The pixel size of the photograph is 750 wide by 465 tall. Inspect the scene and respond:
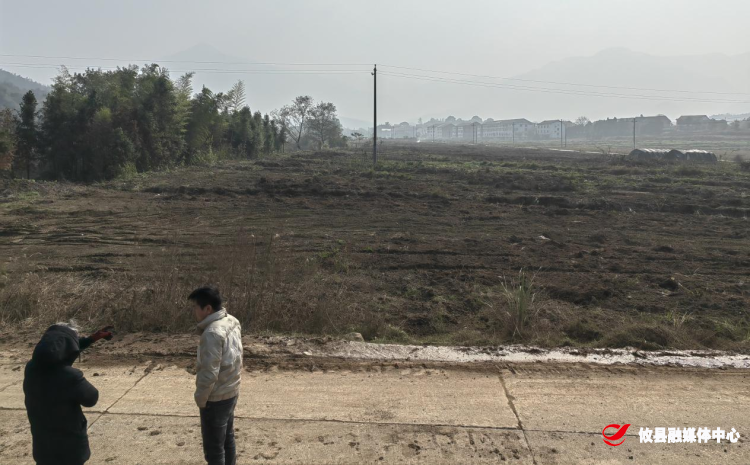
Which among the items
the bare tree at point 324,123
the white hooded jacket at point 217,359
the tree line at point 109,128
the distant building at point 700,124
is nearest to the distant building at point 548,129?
the distant building at point 700,124

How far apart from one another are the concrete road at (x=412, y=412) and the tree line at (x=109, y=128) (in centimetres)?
2304

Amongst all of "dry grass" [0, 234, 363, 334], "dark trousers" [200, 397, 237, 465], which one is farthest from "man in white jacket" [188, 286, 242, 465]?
"dry grass" [0, 234, 363, 334]

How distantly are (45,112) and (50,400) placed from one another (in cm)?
2822

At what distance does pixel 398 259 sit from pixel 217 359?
8108mm

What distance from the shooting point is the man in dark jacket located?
306 cm

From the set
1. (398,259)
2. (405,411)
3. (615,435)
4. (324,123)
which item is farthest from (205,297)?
(324,123)

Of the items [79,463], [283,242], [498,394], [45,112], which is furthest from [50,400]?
[45,112]

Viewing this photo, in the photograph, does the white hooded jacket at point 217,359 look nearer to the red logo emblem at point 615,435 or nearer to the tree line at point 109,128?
the red logo emblem at point 615,435

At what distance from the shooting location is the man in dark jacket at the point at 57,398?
3062mm

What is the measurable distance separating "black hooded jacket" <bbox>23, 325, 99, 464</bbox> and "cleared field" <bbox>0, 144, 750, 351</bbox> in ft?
12.0

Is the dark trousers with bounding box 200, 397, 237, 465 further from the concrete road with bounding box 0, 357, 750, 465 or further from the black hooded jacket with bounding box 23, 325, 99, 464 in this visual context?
the black hooded jacket with bounding box 23, 325, 99, 464

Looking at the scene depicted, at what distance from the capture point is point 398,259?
446 inches

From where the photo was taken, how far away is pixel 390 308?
26.9 feet

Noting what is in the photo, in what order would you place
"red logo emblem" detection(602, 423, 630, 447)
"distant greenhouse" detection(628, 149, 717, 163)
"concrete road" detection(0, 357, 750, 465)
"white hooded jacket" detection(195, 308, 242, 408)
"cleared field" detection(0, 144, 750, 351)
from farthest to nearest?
"distant greenhouse" detection(628, 149, 717, 163)
"cleared field" detection(0, 144, 750, 351)
"red logo emblem" detection(602, 423, 630, 447)
"concrete road" detection(0, 357, 750, 465)
"white hooded jacket" detection(195, 308, 242, 408)
